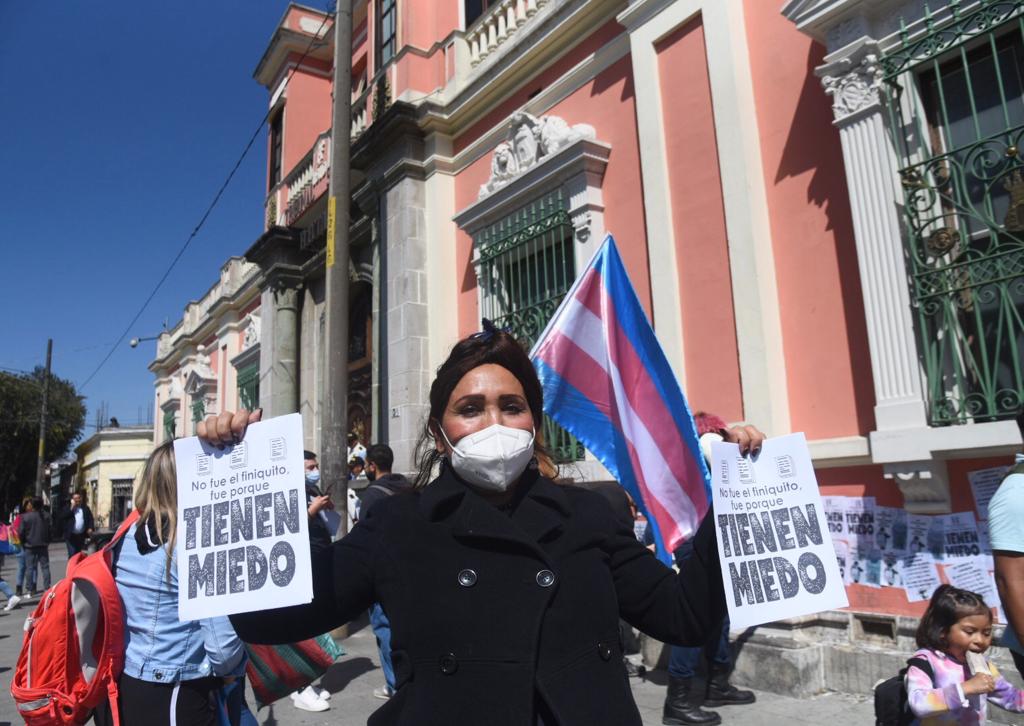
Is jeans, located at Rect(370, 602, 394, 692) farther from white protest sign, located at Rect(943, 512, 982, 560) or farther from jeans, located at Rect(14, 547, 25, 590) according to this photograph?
jeans, located at Rect(14, 547, 25, 590)

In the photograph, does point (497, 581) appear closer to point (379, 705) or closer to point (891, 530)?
point (891, 530)

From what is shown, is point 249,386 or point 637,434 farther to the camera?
point 249,386

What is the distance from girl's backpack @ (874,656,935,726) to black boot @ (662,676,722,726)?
1.94 m

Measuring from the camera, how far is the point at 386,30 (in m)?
11.9

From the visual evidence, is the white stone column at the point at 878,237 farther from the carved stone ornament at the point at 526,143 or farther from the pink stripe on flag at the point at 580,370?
the carved stone ornament at the point at 526,143

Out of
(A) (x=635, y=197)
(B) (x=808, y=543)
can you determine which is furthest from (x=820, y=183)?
(B) (x=808, y=543)

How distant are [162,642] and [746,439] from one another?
7.07ft

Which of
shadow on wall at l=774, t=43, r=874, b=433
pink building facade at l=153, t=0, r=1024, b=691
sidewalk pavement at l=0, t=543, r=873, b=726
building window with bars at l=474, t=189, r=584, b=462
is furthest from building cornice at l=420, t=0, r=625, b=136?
sidewalk pavement at l=0, t=543, r=873, b=726

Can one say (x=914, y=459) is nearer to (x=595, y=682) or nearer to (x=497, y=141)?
(x=595, y=682)

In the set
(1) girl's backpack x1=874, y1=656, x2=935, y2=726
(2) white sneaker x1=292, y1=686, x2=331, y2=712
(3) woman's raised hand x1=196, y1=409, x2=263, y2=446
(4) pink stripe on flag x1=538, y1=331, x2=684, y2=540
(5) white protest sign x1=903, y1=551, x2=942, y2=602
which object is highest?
(4) pink stripe on flag x1=538, y1=331, x2=684, y2=540

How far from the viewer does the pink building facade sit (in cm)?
484

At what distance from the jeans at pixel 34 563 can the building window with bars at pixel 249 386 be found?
5088 millimetres

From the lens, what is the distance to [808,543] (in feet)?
6.45

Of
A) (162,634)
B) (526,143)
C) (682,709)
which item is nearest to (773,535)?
(162,634)
